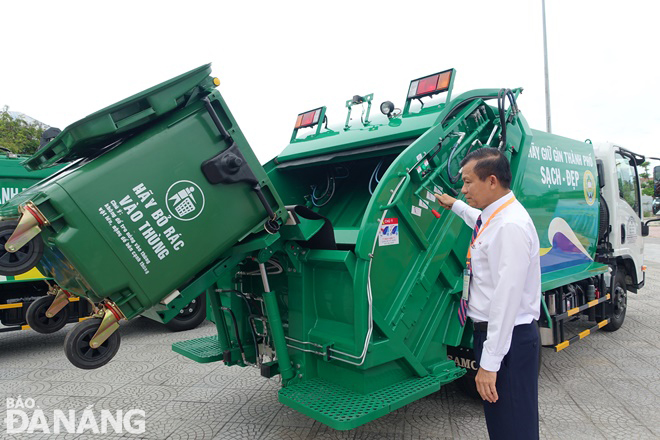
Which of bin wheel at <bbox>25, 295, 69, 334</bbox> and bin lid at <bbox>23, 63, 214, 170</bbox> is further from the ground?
bin lid at <bbox>23, 63, 214, 170</bbox>

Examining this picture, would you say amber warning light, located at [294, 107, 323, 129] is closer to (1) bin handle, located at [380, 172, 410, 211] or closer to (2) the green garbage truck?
(2) the green garbage truck

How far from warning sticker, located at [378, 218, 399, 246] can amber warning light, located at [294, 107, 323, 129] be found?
75.6 inches

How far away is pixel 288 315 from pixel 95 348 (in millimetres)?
1275

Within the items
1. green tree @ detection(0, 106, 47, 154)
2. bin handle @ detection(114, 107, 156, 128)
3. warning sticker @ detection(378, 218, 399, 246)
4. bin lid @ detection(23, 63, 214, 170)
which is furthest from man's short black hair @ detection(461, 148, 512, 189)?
green tree @ detection(0, 106, 47, 154)

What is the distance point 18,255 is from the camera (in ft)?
7.80

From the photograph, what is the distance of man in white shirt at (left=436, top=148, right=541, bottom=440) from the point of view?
1.98 metres

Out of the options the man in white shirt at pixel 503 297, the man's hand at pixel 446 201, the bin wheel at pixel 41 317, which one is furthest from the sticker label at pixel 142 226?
the man's hand at pixel 446 201

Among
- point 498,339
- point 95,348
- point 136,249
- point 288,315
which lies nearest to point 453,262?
point 288,315

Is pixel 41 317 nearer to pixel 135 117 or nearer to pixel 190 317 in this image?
pixel 135 117

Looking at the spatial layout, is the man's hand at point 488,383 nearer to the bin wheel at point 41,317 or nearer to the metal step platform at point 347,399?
the metal step platform at point 347,399

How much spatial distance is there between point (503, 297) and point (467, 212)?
114 centimetres

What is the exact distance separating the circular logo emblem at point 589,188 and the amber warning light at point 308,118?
310cm

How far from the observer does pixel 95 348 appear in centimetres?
260

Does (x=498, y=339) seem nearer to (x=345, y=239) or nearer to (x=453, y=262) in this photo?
(x=345, y=239)
